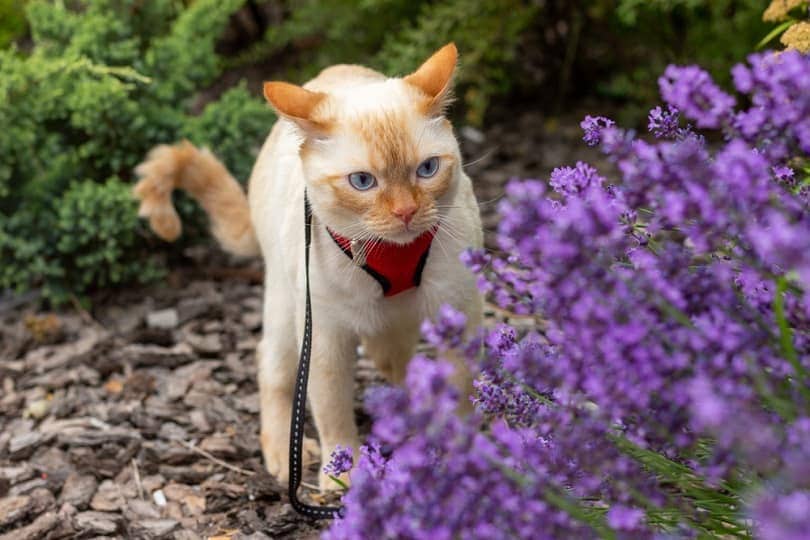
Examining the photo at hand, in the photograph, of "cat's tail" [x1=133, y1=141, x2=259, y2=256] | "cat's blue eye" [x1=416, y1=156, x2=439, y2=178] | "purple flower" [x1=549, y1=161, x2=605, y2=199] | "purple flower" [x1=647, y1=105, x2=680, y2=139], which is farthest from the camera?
"cat's tail" [x1=133, y1=141, x2=259, y2=256]

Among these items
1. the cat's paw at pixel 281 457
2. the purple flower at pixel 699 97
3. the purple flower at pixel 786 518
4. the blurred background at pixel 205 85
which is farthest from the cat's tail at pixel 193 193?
the purple flower at pixel 786 518

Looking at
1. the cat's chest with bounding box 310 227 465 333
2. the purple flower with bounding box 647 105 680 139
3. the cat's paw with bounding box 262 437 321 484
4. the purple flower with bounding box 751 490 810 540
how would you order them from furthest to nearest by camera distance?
the cat's paw with bounding box 262 437 321 484
the cat's chest with bounding box 310 227 465 333
the purple flower with bounding box 647 105 680 139
the purple flower with bounding box 751 490 810 540

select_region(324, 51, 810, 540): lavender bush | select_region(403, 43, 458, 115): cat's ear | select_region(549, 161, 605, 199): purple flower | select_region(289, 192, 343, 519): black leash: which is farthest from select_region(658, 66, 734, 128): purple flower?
select_region(289, 192, 343, 519): black leash

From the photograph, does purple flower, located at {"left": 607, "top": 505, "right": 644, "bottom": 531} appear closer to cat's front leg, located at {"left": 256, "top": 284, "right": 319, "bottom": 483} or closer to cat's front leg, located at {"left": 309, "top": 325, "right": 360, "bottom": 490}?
cat's front leg, located at {"left": 309, "top": 325, "right": 360, "bottom": 490}

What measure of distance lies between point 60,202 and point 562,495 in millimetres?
2744

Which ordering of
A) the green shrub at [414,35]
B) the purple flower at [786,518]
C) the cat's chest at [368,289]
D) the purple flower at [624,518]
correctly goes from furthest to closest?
the green shrub at [414,35] < the cat's chest at [368,289] < the purple flower at [624,518] < the purple flower at [786,518]

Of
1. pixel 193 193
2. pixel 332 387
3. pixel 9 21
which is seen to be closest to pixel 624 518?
pixel 332 387

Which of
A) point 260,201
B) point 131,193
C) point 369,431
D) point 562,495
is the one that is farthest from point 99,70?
point 562,495

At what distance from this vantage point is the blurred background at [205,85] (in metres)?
3.54

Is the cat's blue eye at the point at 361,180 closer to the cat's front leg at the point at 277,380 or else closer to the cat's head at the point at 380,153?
the cat's head at the point at 380,153

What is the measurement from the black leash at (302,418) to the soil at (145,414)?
0.32ft

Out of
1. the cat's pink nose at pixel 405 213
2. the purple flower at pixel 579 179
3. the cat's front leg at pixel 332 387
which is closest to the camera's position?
the purple flower at pixel 579 179

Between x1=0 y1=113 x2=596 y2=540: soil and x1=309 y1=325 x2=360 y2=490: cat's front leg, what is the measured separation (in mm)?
213

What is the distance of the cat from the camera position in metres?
2.12
